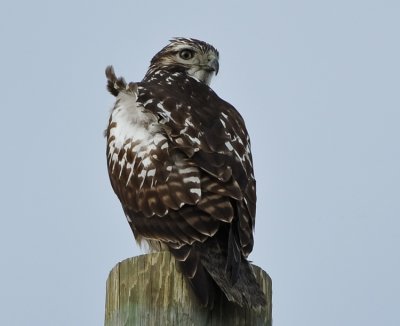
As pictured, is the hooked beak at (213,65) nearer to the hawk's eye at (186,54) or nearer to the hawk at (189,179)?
the hawk's eye at (186,54)

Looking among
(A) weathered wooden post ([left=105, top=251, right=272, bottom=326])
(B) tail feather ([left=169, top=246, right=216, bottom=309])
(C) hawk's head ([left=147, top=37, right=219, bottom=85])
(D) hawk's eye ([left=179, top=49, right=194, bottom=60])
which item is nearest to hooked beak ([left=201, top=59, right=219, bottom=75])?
(C) hawk's head ([left=147, top=37, right=219, bottom=85])

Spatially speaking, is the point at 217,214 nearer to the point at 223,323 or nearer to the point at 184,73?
the point at 223,323

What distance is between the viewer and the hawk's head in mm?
9188

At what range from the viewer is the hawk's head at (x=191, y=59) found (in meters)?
9.19

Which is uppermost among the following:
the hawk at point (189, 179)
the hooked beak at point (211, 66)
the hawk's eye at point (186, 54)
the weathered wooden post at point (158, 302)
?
the hawk's eye at point (186, 54)

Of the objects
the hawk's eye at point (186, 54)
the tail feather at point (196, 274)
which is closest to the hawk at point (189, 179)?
the tail feather at point (196, 274)

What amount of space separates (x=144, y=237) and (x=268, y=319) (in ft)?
6.29

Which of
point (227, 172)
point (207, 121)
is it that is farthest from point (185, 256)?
point (207, 121)

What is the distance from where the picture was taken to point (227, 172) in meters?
6.35

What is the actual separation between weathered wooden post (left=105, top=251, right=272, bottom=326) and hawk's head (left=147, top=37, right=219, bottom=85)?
4.33 metres

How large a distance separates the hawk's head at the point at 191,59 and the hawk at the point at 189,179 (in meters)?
0.90

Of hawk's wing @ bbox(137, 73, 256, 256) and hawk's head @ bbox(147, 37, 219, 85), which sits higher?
hawk's head @ bbox(147, 37, 219, 85)

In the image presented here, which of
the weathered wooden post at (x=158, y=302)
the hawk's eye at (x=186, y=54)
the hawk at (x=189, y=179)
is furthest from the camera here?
the hawk's eye at (x=186, y=54)

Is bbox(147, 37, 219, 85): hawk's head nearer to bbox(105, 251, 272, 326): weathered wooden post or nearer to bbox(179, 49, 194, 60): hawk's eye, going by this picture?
bbox(179, 49, 194, 60): hawk's eye
